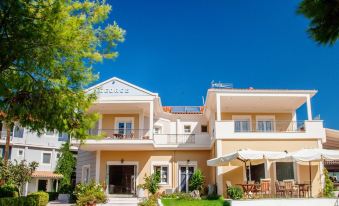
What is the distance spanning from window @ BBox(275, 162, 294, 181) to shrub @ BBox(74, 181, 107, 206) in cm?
1068

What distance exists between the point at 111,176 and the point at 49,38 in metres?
18.3

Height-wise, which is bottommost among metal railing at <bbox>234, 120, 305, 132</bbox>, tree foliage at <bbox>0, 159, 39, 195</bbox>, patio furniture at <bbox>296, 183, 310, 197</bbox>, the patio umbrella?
patio furniture at <bbox>296, 183, 310, 197</bbox>

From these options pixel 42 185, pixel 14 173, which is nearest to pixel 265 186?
pixel 14 173

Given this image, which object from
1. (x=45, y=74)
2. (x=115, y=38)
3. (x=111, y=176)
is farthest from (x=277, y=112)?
(x=45, y=74)

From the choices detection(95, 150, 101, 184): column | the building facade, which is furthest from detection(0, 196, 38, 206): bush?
the building facade

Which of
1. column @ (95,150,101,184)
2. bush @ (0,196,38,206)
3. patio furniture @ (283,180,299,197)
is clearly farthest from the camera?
column @ (95,150,101,184)

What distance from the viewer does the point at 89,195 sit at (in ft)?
65.4

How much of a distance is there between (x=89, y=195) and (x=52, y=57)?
12.4 m

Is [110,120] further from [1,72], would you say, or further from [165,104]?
[1,72]

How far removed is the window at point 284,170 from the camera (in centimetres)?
2144

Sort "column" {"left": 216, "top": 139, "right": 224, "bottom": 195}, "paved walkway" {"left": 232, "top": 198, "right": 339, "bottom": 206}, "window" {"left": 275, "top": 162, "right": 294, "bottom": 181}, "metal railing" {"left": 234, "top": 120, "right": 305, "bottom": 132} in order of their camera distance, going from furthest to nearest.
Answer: "metal railing" {"left": 234, "top": 120, "right": 305, "bottom": 132} < "window" {"left": 275, "top": 162, "right": 294, "bottom": 181} < "column" {"left": 216, "top": 139, "right": 224, "bottom": 195} < "paved walkway" {"left": 232, "top": 198, "right": 339, "bottom": 206}

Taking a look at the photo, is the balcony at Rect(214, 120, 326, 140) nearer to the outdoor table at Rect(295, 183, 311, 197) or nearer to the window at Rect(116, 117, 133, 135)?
the outdoor table at Rect(295, 183, 311, 197)

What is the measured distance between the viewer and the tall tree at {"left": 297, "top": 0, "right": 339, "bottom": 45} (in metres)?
3.32

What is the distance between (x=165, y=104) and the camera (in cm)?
3148
